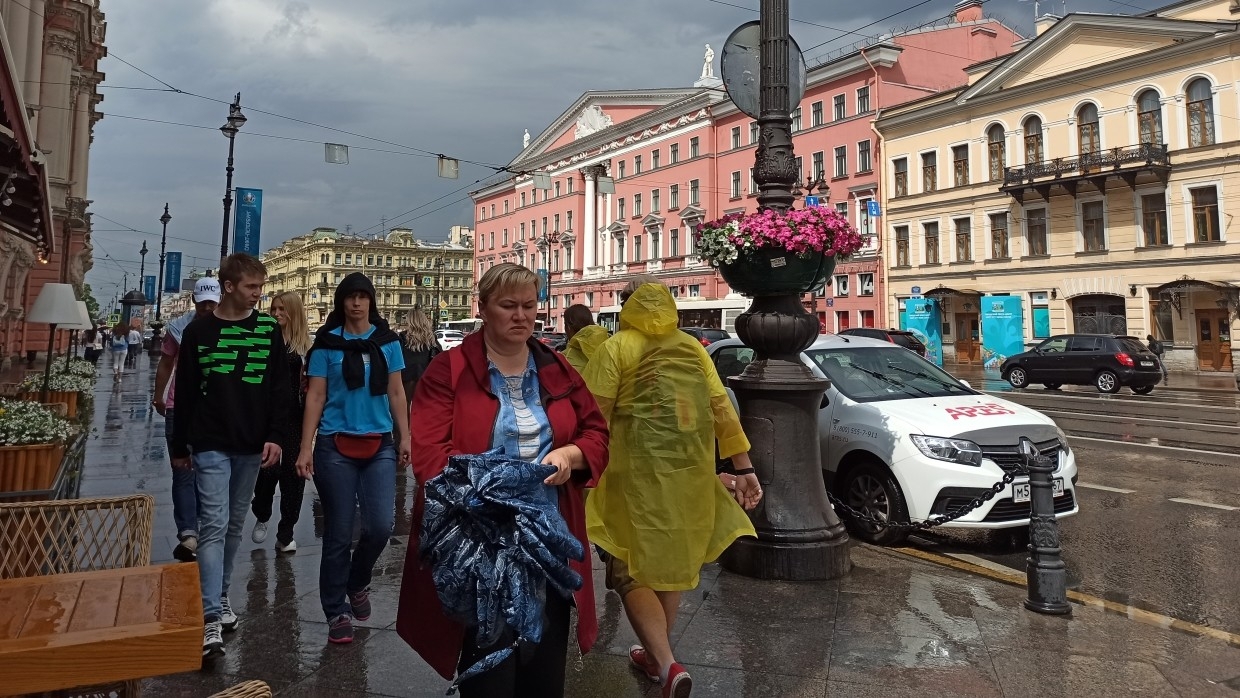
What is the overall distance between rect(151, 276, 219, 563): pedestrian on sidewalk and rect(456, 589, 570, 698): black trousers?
251 centimetres

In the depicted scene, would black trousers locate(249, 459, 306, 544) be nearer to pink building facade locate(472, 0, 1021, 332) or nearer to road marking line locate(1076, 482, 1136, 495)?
road marking line locate(1076, 482, 1136, 495)

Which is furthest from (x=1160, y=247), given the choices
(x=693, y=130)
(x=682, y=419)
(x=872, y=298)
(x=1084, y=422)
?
(x=682, y=419)

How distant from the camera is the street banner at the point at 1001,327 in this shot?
34469 millimetres

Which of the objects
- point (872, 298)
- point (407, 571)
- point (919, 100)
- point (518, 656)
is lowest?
point (518, 656)

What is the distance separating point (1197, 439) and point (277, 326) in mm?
13352

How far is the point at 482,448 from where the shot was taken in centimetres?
248

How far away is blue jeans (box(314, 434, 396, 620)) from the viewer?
13.0ft

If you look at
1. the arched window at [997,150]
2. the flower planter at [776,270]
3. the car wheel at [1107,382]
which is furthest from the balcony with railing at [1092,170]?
the flower planter at [776,270]

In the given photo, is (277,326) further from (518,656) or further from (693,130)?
(693,130)

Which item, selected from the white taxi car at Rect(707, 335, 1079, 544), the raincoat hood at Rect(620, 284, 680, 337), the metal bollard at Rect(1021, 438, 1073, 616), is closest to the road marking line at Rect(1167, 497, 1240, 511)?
the white taxi car at Rect(707, 335, 1079, 544)

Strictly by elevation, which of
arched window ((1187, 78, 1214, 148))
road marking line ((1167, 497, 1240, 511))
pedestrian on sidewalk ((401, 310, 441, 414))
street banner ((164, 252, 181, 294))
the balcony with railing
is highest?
arched window ((1187, 78, 1214, 148))

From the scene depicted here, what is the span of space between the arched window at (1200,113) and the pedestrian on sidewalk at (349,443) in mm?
34766

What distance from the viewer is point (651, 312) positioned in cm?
349

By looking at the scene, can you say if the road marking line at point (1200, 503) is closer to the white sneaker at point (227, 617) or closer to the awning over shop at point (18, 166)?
the white sneaker at point (227, 617)
